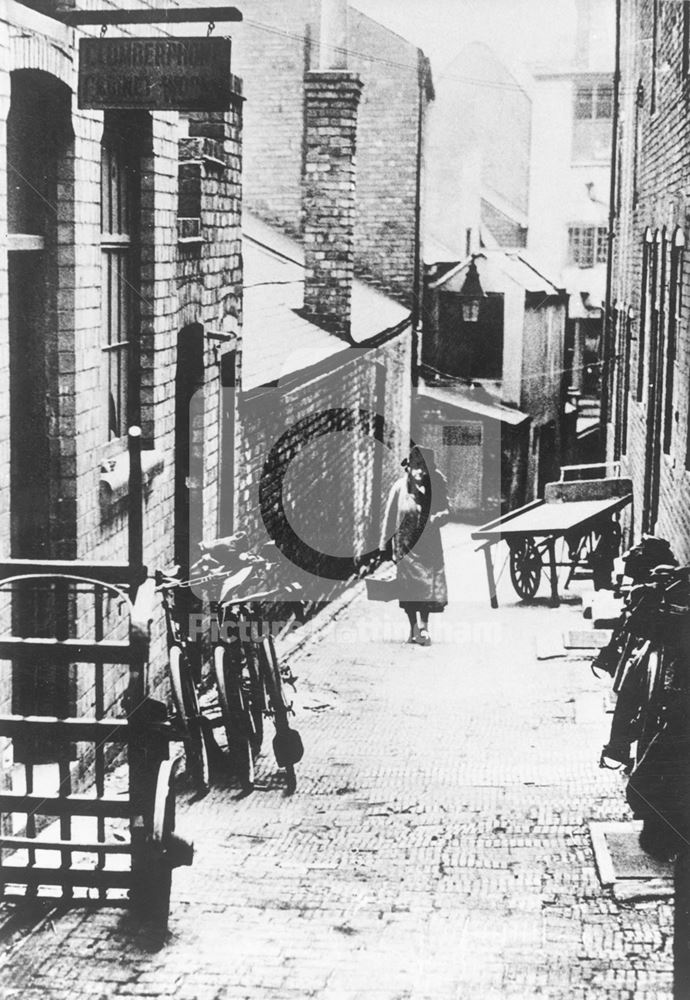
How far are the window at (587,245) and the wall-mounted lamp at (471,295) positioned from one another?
76cm

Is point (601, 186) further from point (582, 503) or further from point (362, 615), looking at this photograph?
point (362, 615)

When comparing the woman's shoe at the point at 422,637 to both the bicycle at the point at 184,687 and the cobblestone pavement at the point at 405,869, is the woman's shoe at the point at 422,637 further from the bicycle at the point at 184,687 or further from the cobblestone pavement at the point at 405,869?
the bicycle at the point at 184,687

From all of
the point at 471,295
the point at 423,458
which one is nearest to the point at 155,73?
the point at 471,295

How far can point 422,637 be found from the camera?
28.0ft

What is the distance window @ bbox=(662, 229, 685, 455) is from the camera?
809 cm

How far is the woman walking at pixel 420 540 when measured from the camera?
8797 mm

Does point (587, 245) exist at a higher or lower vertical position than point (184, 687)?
higher

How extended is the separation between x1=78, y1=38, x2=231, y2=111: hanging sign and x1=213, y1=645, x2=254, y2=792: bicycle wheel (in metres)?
2.63

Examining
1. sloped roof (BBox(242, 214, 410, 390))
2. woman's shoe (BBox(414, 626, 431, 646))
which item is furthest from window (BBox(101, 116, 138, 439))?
woman's shoe (BBox(414, 626, 431, 646))

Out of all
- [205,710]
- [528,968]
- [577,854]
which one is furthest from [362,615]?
[528,968]

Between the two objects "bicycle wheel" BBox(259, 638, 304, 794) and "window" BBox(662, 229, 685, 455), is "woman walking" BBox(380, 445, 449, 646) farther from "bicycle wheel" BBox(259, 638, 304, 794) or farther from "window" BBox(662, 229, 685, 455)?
"bicycle wheel" BBox(259, 638, 304, 794)

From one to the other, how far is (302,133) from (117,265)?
18.5 ft

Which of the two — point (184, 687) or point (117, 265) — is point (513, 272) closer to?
point (117, 265)

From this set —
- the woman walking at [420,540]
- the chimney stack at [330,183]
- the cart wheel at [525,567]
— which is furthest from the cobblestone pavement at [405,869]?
the chimney stack at [330,183]
